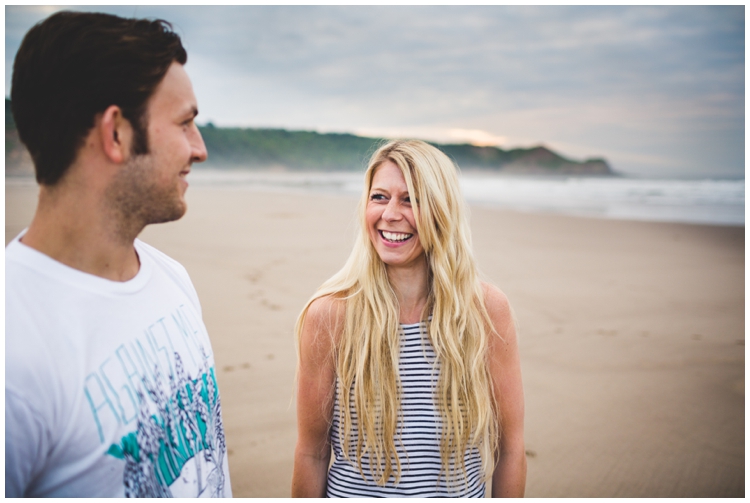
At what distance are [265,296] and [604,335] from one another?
13.6 feet

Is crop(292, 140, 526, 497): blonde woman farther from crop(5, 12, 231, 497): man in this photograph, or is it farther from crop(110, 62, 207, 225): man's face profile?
crop(110, 62, 207, 225): man's face profile

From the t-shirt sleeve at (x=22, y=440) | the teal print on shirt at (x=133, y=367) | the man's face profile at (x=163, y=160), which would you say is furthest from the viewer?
the man's face profile at (x=163, y=160)

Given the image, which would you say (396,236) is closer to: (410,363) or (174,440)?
(410,363)

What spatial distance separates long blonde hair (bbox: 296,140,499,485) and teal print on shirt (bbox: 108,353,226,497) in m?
0.65

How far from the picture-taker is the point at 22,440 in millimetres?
1061

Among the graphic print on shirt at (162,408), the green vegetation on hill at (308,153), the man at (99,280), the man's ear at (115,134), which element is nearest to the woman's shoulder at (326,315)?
the graphic print on shirt at (162,408)

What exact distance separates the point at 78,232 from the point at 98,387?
0.40 m

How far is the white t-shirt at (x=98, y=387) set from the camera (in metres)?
1.08

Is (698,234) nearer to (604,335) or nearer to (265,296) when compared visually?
(604,335)

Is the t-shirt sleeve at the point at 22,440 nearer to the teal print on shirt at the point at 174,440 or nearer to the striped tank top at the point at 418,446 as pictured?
the teal print on shirt at the point at 174,440

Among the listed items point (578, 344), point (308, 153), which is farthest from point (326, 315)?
point (308, 153)

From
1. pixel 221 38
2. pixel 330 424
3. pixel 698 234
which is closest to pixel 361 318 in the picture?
pixel 330 424

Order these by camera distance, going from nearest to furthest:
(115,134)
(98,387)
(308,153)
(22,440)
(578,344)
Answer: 1. (22,440)
2. (98,387)
3. (115,134)
4. (578,344)
5. (308,153)

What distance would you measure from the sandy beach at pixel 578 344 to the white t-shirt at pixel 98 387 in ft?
3.74
